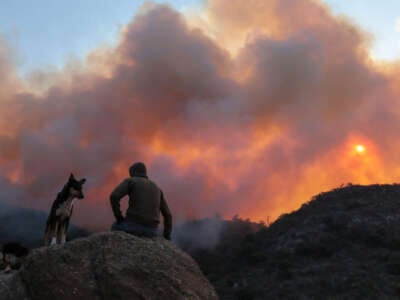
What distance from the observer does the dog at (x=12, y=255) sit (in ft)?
43.0

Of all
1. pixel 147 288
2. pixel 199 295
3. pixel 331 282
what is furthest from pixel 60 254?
pixel 331 282

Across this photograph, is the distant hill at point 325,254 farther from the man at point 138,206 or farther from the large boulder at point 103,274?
the large boulder at point 103,274

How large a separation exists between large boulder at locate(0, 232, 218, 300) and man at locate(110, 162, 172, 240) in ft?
2.04

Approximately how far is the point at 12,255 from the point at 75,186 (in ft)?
7.70

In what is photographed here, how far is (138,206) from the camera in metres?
9.52

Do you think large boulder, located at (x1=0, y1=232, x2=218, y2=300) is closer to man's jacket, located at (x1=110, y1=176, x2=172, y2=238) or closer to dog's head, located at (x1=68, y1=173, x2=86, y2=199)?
man's jacket, located at (x1=110, y1=176, x2=172, y2=238)

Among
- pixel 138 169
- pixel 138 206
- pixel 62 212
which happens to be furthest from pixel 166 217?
pixel 62 212

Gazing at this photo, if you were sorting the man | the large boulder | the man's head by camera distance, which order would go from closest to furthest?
the large boulder < the man < the man's head

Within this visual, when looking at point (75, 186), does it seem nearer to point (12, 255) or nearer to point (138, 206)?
point (12, 255)

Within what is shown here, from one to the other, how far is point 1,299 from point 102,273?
1.61 meters

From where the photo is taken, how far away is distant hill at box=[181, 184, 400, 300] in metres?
61.5

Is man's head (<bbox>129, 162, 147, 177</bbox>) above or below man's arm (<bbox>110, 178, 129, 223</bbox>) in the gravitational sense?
above

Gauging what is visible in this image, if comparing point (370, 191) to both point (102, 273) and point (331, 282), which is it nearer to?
point (331, 282)

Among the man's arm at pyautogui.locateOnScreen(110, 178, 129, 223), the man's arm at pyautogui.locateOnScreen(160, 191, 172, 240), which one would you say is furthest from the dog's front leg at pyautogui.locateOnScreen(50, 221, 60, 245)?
the man's arm at pyautogui.locateOnScreen(110, 178, 129, 223)
